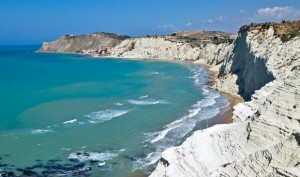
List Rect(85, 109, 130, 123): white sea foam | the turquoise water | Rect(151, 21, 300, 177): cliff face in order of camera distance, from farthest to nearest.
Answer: Rect(85, 109, 130, 123): white sea foam < the turquoise water < Rect(151, 21, 300, 177): cliff face

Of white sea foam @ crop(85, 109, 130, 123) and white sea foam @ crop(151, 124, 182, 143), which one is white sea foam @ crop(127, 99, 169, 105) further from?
white sea foam @ crop(151, 124, 182, 143)


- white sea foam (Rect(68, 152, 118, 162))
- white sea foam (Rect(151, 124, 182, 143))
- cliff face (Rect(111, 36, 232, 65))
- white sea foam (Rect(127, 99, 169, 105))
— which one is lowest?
white sea foam (Rect(68, 152, 118, 162))

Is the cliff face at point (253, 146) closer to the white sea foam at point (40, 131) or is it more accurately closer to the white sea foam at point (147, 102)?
the white sea foam at point (40, 131)

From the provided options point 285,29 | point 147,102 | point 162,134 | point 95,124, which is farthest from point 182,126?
point 285,29

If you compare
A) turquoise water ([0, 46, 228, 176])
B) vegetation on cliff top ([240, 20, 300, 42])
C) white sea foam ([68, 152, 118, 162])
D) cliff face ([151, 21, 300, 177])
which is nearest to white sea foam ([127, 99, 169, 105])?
turquoise water ([0, 46, 228, 176])

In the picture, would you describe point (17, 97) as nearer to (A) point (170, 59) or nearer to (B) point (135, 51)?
(A) point (170, 59)

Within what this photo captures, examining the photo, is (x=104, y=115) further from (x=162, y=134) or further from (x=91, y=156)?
(x=91, y=156)

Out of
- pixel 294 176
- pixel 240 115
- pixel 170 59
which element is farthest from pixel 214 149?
pixel 170 59

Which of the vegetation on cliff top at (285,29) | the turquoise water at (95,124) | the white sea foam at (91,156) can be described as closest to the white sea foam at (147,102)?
the turquoise water at (95,124)
